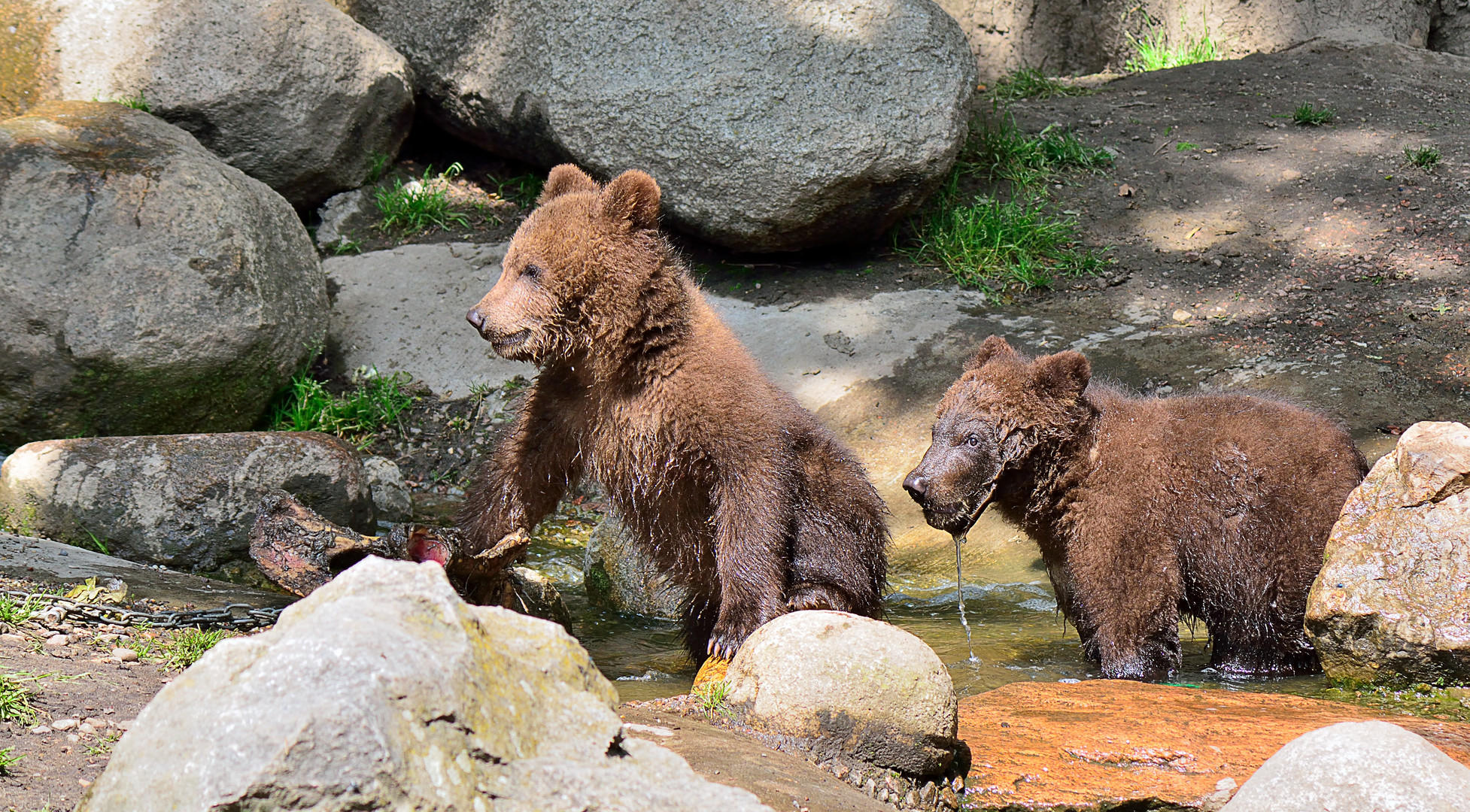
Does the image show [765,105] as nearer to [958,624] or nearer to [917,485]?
[958,624]

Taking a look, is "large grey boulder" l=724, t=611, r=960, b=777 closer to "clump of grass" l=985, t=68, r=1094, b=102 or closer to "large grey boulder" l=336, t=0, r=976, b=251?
"large grey boulder" l=336, t=0, r=976, b=251

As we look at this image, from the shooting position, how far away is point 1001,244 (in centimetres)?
975

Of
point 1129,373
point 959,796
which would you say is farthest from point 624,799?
point 1129,373

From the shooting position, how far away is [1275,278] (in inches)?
360

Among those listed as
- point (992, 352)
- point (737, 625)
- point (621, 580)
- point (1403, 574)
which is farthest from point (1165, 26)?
point (737, 625)

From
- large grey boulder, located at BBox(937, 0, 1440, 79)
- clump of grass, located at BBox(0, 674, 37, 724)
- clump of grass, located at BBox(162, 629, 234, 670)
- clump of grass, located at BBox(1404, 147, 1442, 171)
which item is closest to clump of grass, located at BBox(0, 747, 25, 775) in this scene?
clump of grass, located at BBox(0, 674, 37, 724)

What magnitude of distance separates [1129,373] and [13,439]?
7159mm

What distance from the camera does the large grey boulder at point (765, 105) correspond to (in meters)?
9.26

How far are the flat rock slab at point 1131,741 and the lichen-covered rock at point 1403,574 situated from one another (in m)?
0.34

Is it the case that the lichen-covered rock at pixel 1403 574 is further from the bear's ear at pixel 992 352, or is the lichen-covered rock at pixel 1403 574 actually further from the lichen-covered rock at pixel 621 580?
the lichen-covered rock at pixel 621 580

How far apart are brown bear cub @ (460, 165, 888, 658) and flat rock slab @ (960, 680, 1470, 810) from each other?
→ 920mm

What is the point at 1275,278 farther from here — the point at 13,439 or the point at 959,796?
the point at 13,439

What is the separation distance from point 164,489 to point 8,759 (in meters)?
3.56

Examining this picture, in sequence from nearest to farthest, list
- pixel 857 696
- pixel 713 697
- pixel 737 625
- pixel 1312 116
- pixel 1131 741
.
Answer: pixel 857 696
pixel 1131 741
pixel 713 697
pixel 737 625
pixel 1312 116
